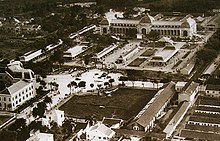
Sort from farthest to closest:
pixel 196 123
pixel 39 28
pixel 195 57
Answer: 1. pixel 39 28
2. pixel 195 57
3. pixel 196 123

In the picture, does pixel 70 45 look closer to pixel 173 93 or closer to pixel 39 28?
pixel 39 28

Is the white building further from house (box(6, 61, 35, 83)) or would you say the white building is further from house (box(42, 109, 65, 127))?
house (box(42, 109, 65, 127))

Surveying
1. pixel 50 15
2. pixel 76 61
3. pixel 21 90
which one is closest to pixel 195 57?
pixel 76 61

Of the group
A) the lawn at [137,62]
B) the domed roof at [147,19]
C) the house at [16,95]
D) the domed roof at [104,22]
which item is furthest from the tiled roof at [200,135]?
the domed roof at [104,22]

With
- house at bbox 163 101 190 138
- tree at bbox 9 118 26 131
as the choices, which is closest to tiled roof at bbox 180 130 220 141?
house at bbox 163 101 190 138

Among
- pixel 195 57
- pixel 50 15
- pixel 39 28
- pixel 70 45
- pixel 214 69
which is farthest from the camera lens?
pixel 50 15
